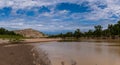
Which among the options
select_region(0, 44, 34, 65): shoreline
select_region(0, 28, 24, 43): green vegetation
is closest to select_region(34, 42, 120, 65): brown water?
select_region(0, 44, 34, 65): shoreline

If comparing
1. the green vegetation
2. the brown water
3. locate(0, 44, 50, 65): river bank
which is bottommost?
the brown water

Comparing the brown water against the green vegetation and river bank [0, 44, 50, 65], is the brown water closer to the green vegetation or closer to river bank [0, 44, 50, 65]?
river bank [0, 44, 50, 65]

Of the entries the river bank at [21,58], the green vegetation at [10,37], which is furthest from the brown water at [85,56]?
the green vegetation at [10,37]

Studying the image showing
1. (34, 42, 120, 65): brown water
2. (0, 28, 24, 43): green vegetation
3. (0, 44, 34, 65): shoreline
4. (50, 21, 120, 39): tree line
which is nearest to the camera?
(0, 44, 34, 65): shoreline

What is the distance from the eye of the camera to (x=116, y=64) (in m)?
19.9

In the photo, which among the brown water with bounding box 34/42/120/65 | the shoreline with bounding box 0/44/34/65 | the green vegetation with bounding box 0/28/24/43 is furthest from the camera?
the green vegetation with bounding box 0/28/24/43

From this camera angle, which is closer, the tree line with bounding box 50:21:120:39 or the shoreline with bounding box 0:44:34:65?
the shoreline with bounding box 0:44:34:65

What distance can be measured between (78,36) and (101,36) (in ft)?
73.7

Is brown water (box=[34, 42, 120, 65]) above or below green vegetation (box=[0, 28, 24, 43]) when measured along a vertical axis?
below

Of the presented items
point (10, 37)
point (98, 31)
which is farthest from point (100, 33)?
point (10, 37)

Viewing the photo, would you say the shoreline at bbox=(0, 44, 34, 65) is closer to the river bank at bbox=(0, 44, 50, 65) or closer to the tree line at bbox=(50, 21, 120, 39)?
the river bank at bbox=(0, 44, 50, 65)

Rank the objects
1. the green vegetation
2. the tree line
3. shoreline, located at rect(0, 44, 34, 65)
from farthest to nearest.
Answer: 1. the tree line
2. the green vegetation
3. shoreline, located at rect(0, 44, 34, 65)

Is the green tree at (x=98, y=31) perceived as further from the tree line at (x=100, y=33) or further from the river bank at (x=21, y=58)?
the river bank at (x=21, y=58)

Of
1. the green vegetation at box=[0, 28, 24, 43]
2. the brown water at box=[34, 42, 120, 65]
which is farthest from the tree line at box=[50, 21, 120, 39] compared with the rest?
the brown water at box=[34, 42, 120, 65]
